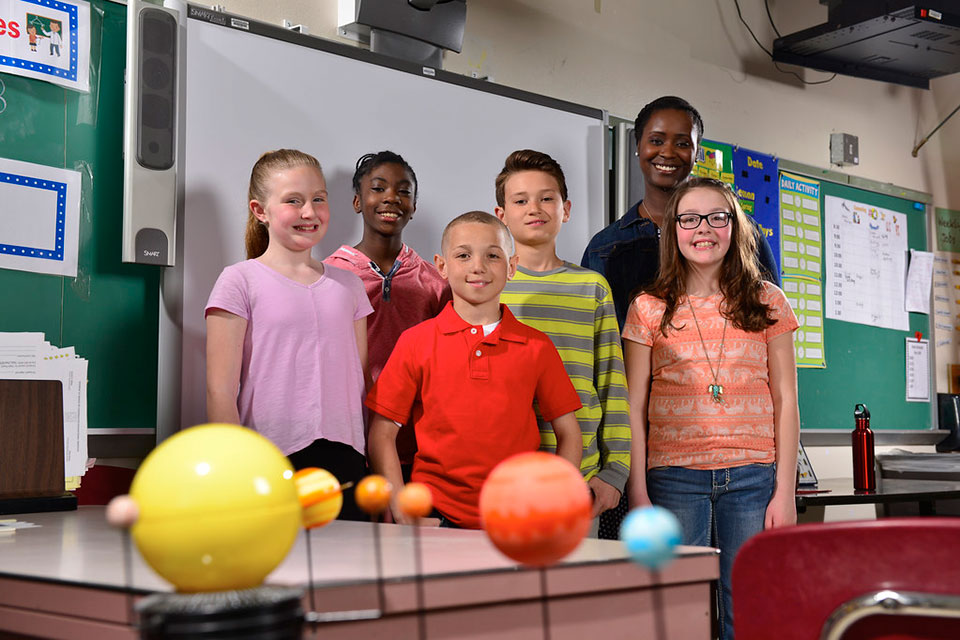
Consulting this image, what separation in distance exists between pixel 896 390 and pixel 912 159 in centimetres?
110

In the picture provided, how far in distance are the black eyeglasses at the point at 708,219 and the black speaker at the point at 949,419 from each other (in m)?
2.62

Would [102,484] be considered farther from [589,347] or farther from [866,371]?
[866,371]

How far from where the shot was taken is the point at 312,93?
7.86ft

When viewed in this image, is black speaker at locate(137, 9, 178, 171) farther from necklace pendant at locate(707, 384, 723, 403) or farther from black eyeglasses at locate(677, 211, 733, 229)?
necklace pendant at locate(707, 384, 723, 403)

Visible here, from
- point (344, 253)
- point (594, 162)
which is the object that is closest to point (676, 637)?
point (344, 253)

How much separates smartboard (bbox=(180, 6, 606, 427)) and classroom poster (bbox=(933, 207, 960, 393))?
7.29 feet

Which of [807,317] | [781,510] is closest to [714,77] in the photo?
[807,317]

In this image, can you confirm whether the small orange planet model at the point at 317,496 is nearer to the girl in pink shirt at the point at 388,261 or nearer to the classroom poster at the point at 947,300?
the girl in pink shirt at the point at 388,261

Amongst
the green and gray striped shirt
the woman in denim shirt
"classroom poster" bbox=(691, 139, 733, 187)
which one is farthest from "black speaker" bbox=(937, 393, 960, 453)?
the green and gray striped shirt

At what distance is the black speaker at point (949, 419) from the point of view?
14.0 ft

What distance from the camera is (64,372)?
6.74 feet

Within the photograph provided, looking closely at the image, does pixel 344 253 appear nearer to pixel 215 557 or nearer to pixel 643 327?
pixel 643 327

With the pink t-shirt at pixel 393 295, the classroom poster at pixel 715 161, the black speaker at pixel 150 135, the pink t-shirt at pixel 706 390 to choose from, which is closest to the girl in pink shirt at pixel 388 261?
the pink t-shirt at pixel 393 295

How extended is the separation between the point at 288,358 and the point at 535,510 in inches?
54.9
